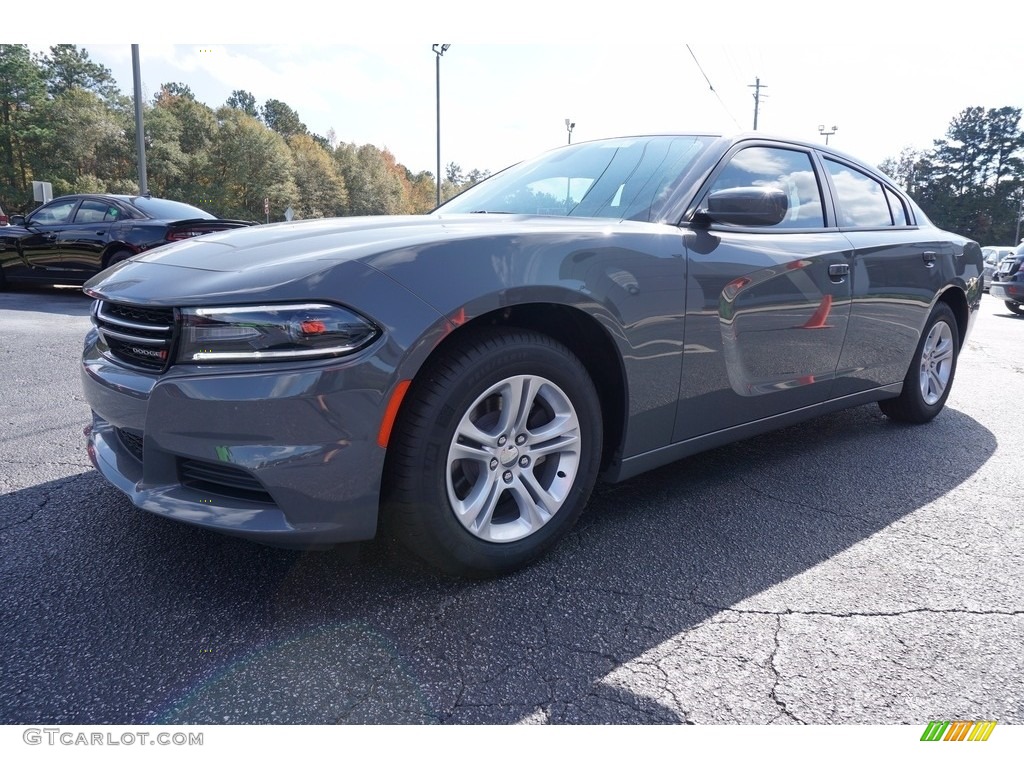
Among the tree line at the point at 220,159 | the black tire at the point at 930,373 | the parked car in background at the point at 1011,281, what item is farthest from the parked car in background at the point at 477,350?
the tree line at the point at 220,159

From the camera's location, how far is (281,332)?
1.79m

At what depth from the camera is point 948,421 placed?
14.6 ft

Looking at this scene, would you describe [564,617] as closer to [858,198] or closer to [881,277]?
[881,277]

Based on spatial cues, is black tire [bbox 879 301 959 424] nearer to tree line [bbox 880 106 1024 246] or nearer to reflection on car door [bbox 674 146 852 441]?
reflection on car door [bbox 674 146 852 441]

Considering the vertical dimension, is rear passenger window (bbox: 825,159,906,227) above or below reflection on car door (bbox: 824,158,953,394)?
above

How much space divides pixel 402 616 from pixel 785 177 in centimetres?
262

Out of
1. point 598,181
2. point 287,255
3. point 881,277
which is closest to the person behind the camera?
point 287,255

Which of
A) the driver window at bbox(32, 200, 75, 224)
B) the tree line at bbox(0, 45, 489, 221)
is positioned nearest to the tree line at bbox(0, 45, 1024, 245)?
the tree line at bbox(0, 45, 489, 221)

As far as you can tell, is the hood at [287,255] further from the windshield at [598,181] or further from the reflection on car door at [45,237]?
the reflection on car door at [45,237]

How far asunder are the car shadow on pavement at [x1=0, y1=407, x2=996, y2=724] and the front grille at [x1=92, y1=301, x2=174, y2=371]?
68cm

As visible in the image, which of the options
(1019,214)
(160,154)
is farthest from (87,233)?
(1019,214)

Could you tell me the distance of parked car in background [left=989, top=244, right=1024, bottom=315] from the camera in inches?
486

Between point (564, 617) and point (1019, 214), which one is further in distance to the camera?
point (1019, 214)

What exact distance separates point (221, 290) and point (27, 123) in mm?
59054
